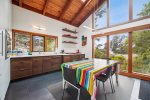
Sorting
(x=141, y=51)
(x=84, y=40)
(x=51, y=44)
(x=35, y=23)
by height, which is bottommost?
(x=141, y=51)

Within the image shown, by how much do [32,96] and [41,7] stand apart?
3877mm

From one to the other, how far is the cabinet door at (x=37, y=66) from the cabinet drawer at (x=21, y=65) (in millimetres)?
162

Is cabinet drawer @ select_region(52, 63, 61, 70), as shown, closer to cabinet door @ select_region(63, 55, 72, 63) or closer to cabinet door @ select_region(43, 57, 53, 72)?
cabinet door @ select_region(43, 57, 53, 72)

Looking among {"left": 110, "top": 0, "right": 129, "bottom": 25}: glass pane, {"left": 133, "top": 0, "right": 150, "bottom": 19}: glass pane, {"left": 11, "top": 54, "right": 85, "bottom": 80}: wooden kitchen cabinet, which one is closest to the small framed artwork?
{"left": 11, "top": 54, "right": 85, "bottom": 80}: wooden kitchen cabinet

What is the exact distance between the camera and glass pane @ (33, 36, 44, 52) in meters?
4.02

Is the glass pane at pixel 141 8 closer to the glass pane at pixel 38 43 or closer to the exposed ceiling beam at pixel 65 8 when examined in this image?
the exposed ceiling beam at pixel 65 8

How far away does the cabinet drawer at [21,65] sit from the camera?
2.80 m

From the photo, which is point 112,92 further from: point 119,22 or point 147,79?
point 119,22

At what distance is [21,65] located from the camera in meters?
2.97

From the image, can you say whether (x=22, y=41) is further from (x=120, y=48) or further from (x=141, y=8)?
(x=141, y=8)

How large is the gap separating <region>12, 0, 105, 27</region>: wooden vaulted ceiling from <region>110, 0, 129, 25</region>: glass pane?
753 mm

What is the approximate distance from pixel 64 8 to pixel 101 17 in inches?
85.1

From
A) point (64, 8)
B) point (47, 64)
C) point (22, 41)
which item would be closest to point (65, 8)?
point (64, 8)

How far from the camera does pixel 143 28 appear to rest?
3.18 meters
